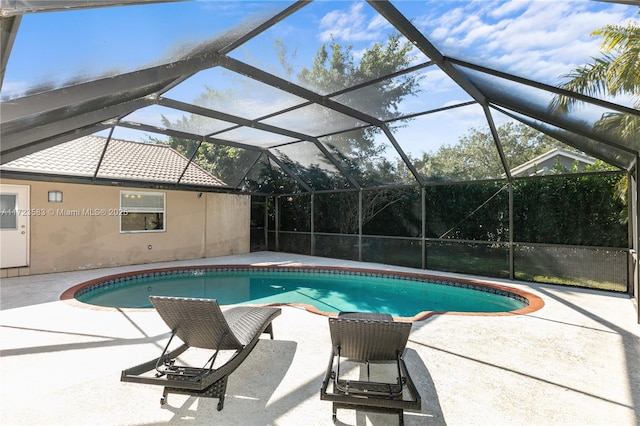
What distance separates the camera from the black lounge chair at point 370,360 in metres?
2.42

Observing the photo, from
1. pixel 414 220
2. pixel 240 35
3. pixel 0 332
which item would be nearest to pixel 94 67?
pixel 240 35

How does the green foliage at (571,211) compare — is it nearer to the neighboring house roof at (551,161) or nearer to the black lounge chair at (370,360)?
the neighboring house roof at (551,161)

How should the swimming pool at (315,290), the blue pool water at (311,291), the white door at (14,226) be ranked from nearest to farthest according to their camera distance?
the swimming pool at (315,290)
the blue pool water at (311,291)
the white door at (14,226)

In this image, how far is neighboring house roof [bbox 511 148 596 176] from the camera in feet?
24.2

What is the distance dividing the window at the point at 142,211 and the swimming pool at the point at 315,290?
2.14 metres

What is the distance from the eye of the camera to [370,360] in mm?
3027

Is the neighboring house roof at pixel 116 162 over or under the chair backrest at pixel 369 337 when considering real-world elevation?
over

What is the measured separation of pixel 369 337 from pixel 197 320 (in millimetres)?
1496

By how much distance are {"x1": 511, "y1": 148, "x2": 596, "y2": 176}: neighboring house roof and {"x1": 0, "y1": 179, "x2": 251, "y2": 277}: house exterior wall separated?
10026 mm

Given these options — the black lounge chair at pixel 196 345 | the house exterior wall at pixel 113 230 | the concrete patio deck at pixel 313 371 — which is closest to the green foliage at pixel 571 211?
the concrete patio deck at pixel 313 371

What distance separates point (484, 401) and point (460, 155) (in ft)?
23.5

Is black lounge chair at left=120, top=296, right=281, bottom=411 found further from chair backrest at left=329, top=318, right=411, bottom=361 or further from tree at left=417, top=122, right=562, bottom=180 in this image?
tree at left=417, top=122, right=562, bottom=180

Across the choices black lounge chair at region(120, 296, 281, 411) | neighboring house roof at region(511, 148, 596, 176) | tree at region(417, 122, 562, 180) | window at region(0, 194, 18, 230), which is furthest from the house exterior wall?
neighboring house roof at region(511, 148, 596, 176)

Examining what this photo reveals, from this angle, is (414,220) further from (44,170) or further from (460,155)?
(44,170)
